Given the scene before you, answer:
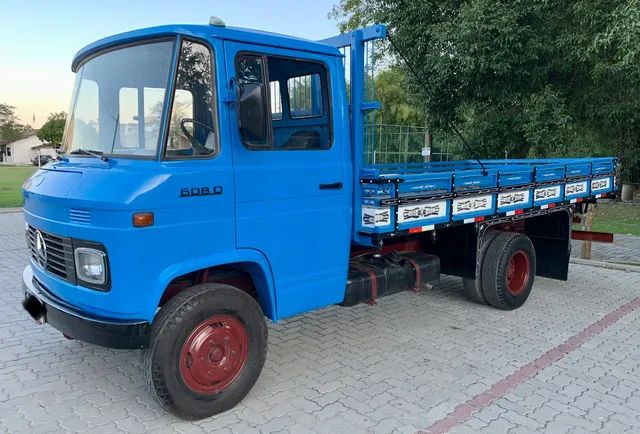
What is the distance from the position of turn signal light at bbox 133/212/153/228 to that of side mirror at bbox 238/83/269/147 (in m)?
0.85

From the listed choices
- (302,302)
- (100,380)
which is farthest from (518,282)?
(100,380)

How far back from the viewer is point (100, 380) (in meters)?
4.16

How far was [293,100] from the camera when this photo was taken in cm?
441

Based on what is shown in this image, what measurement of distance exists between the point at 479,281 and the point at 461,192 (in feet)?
4.59

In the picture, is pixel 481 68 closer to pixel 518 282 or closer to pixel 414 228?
pixel 518 282

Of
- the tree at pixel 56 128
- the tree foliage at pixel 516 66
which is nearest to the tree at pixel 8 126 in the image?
the tree at pixel 56 128

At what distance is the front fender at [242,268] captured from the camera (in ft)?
10.7

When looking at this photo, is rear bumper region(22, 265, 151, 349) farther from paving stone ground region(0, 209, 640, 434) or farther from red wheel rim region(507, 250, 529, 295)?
red wheel rim region(507, 250, 529, 295)

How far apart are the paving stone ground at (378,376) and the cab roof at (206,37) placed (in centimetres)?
262

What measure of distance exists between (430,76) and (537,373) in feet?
29.3

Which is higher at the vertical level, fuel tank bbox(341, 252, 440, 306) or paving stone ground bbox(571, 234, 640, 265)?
fuel tank bbox(341, 252, 440, 306)

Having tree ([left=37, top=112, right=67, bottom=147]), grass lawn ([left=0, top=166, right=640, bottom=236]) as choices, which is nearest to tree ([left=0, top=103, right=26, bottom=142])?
tree ([left=37, top=112, right=67, bottom=147])

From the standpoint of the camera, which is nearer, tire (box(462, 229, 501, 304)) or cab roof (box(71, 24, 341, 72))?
cab roof (box(71, 24, 341, 72))

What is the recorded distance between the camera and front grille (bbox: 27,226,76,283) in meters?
3.36
